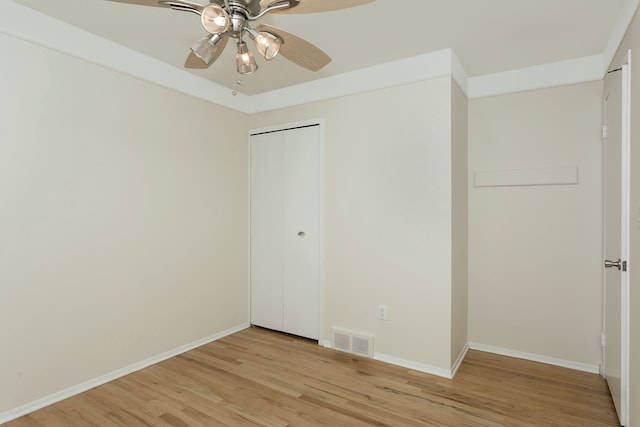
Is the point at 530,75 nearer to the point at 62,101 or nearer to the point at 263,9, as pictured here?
the point at 263,9

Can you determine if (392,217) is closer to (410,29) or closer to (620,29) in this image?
(410,29)

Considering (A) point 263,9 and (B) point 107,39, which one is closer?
(A) point 263,9

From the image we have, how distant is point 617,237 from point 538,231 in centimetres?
80

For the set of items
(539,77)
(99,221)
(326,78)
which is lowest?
(99,221)

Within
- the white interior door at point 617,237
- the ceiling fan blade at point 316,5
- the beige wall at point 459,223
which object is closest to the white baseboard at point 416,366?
the beige wall at point 459,223

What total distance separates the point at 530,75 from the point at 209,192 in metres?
2.99

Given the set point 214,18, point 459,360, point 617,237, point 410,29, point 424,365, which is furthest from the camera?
point 459,360

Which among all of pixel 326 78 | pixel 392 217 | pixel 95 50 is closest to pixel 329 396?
pixel 392 217

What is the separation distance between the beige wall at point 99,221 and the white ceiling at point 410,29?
14.5 inches

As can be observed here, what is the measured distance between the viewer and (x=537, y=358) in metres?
3.02

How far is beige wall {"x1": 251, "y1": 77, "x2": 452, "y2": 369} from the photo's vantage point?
2.79 meters

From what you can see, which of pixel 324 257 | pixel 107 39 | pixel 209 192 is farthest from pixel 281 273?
pixel 107 39

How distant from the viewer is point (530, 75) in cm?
302

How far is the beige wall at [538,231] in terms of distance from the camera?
9.39 ft
